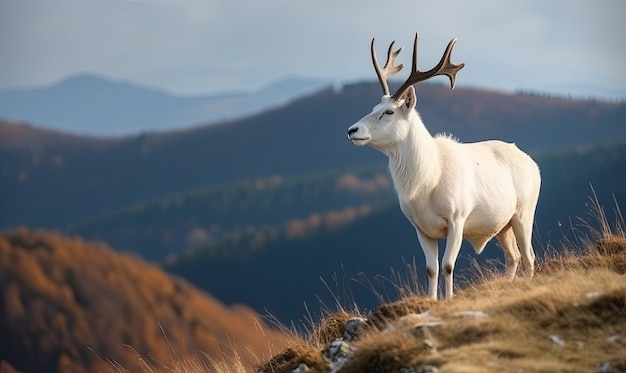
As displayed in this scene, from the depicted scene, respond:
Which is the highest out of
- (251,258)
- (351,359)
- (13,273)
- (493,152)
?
(493,152)

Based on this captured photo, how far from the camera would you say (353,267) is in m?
150

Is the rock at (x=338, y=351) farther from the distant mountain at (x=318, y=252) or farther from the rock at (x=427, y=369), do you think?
the distant mountain at (x=318, y=252)

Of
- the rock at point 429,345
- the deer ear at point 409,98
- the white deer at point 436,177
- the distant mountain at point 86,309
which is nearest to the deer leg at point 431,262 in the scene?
the white deer at point 436,177

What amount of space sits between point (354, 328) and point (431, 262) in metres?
1.94

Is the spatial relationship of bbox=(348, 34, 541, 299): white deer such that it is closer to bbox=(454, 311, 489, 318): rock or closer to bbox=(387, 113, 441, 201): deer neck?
bbox=(387, 113, 441, 201): deer neck

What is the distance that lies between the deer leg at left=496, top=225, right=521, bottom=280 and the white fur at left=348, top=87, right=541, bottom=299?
57 centimetres

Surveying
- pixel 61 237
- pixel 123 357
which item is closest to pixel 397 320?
pixel 123 357

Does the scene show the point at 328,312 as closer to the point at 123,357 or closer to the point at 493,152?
the point at 493,152

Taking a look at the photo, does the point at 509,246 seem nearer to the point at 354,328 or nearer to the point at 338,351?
the point at 354,328

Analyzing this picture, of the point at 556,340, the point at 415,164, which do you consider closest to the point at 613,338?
the point at 556,340

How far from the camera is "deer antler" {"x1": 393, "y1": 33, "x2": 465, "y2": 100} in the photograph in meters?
13.0

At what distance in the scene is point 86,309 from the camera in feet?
374

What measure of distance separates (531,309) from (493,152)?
4124 mm

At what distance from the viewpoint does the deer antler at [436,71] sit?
13.0 metres
